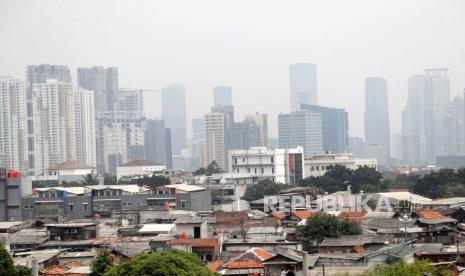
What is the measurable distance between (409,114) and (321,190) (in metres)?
107

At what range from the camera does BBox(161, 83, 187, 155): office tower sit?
178000 millimetres

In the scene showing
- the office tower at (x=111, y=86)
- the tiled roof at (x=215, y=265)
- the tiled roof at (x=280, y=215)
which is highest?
the office tower at (x=111, y=86)

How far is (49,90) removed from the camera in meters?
104

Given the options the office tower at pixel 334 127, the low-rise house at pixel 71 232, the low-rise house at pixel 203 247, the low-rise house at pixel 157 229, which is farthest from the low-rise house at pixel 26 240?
the office tower at pixel 334 127

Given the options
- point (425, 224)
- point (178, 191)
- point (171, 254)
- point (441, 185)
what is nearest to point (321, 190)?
point (441, 185)

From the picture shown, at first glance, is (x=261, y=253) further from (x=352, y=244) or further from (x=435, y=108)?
(x=435, y=108)

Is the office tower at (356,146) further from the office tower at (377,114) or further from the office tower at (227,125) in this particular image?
the office tower at (227,125)

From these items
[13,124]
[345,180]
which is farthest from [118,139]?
[345,180]

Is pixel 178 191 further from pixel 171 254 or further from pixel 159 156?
pixel 159 156

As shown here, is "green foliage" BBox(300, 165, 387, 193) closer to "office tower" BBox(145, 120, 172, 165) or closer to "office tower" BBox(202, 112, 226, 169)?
"office tower" BBox(202, 112, 226, 169)

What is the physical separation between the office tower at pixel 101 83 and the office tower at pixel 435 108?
38.3m

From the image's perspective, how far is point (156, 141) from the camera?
115188 mm

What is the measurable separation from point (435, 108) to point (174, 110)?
59960 millimetres

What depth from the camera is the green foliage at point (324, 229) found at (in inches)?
945
